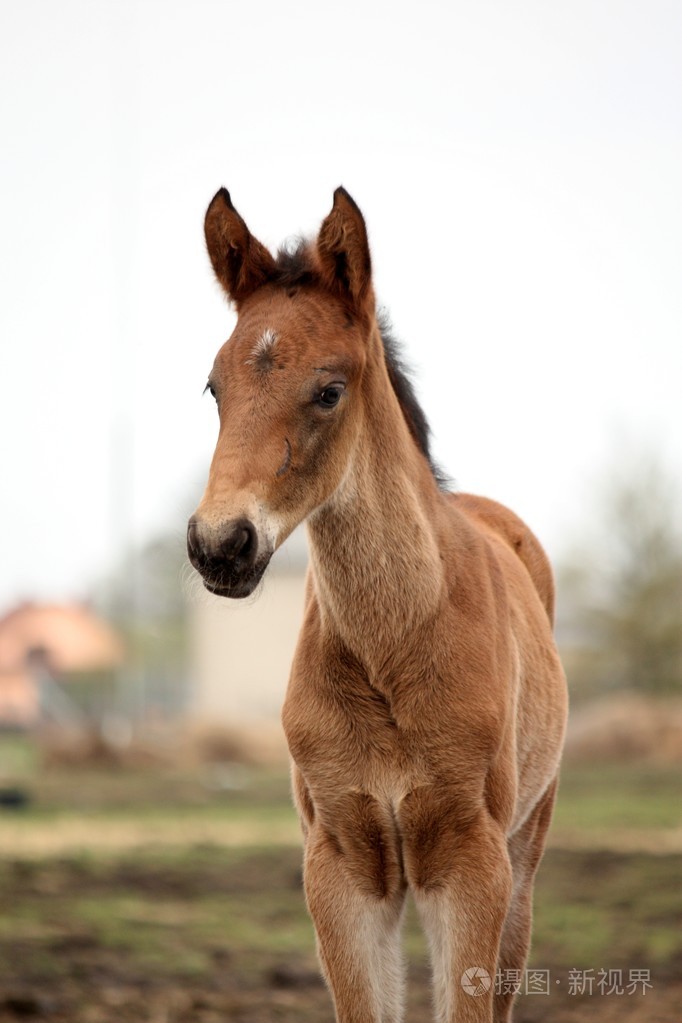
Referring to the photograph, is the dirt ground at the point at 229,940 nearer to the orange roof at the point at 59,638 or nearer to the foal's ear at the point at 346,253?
the foal's ear at the point at 346,253

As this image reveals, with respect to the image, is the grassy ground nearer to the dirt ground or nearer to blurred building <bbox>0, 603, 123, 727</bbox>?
the dirt ground

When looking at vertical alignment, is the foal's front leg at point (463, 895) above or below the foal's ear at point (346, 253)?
below

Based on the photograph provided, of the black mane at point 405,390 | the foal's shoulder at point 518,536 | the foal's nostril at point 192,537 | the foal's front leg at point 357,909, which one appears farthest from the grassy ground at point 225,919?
the foal's nostril at point 192,537

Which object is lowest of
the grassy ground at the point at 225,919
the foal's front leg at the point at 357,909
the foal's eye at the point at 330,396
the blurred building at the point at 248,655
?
the blurred building at the point at 248,655

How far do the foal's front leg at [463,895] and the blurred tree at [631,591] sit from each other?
23.7 m

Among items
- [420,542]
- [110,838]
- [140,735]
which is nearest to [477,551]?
[420,542]

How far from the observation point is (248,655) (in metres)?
35.1

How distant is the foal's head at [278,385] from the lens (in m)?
3.35

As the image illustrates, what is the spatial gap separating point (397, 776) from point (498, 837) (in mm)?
354

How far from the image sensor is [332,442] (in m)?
3.72

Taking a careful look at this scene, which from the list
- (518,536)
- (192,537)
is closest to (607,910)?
(518,536)

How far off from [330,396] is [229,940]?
503 cm

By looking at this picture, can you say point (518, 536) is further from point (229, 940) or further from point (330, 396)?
point (229, 940)

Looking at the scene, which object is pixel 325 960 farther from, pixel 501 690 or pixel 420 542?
pixel 420 542
